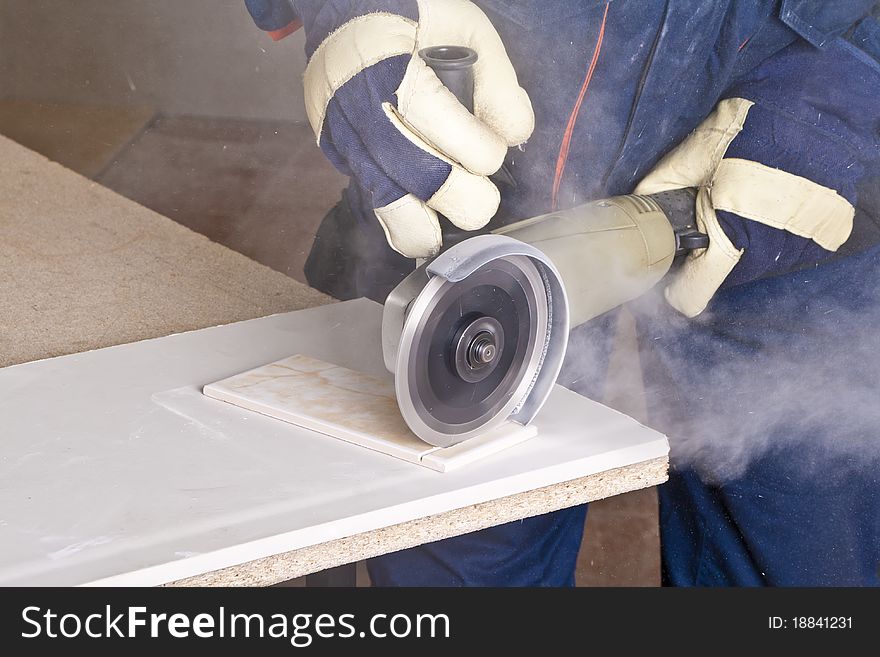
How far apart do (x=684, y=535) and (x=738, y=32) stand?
88cm

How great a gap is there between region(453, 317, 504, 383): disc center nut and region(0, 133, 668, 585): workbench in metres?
0.10

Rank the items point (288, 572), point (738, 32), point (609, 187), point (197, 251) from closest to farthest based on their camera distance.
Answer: point (288, 572)
point (738, 32)
point (609, 187)
point (197, 251)

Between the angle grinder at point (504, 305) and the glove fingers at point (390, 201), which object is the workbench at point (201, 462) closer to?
the angle grinder at point (504, 305)

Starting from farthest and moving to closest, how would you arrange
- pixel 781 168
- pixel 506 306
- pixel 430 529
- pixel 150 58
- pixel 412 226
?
pixel 150 58
pixel 781 168
pixel 412 226
pixel 506 306
pixel 430 529

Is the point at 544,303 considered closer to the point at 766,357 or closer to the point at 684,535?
the point at 766,357

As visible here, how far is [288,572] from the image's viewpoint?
96cm

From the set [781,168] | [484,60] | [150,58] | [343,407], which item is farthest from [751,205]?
[150,58]

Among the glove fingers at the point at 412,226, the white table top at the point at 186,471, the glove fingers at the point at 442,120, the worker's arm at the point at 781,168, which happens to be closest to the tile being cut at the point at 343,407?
the white table top at the point at 186,471

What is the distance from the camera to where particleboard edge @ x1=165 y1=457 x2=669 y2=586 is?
0.94 meters

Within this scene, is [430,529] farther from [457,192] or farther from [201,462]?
[457,192]

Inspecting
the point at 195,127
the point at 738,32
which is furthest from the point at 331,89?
the point at 195,127

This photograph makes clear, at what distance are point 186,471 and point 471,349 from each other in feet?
1.06

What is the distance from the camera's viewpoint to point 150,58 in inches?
168

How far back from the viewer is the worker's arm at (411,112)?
3.91ft
